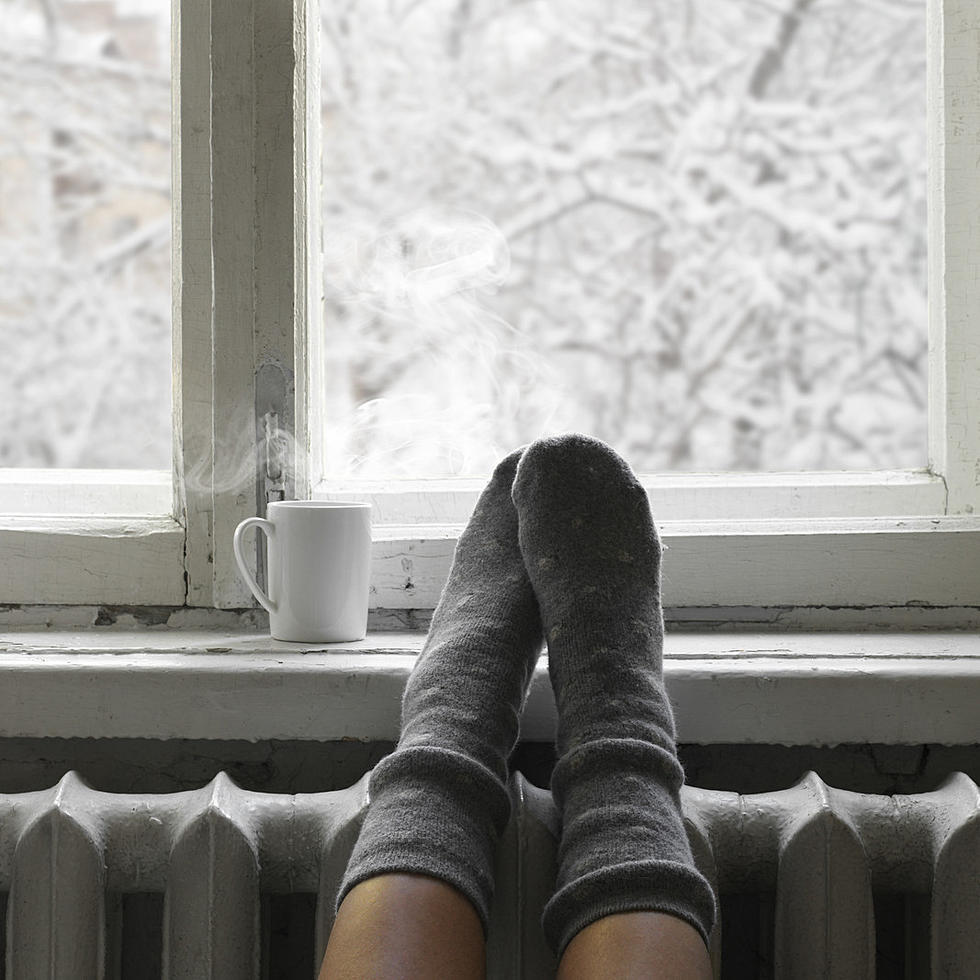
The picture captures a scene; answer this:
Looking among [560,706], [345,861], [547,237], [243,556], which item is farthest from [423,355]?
[345,861]

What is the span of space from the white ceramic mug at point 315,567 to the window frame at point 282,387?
8 centimetres

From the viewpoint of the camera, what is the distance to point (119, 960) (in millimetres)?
718

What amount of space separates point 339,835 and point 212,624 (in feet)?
1.00

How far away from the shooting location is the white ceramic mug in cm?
79

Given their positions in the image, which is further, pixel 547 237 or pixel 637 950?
pixel 547 237

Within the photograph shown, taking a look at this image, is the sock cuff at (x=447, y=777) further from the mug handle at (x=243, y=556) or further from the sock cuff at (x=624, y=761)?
the mug handle at (x=243, y=556)

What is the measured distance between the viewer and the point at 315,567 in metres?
0.80

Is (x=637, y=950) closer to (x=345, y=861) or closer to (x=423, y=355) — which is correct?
(x=345, y=861)

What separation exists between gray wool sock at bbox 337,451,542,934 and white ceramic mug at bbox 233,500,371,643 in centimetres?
8

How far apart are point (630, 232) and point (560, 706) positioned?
20.3 inches

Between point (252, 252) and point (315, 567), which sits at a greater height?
point (252, 252)

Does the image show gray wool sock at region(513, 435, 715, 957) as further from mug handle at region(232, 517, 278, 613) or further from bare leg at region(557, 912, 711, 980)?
mug handle at region(232, 517, 278, 613)

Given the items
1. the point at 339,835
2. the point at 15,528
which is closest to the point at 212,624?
the point at 15,528

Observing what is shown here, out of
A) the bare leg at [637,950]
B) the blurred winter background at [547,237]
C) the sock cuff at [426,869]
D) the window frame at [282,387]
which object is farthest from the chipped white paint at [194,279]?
the bare leg at [637,950]
